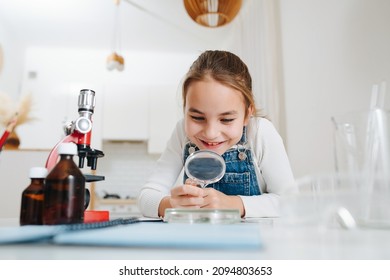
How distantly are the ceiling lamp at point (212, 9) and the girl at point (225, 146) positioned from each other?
0.84 meters

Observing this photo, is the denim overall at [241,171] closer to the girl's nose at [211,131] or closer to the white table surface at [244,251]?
the girl's nose at [211,131]

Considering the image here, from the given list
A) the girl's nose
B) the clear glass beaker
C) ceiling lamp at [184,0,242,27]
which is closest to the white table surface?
the clear glass beaker

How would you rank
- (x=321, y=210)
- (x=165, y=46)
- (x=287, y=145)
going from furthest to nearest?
Result: (x=165, y=46)
(x=287, y=145)
(x=321, y=210)

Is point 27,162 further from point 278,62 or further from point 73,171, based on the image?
point 278,62

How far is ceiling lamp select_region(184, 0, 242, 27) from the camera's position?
71.4 inches

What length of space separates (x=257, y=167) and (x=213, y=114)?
1.01 ft

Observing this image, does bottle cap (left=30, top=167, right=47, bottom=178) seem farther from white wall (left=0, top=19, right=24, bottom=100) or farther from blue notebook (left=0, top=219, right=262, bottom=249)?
white wall (left=0, top=19, right=24, bottom=100)

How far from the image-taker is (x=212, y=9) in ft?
6.07

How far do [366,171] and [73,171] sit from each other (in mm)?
466

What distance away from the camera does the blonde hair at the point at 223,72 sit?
980mm

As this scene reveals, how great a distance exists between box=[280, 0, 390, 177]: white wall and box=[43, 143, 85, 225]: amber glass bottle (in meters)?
1.10

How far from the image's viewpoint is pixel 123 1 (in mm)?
3098

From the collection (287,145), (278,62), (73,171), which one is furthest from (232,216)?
(278,62)

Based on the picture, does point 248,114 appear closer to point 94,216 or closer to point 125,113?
point 94,216
